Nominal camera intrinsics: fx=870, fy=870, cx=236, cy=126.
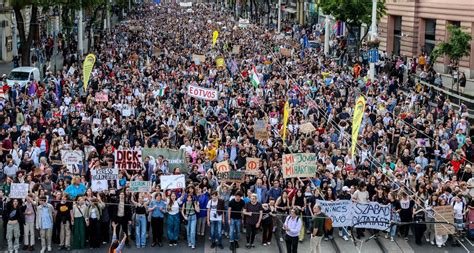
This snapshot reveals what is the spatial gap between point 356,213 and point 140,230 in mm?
4856

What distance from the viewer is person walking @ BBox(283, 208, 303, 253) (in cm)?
1836

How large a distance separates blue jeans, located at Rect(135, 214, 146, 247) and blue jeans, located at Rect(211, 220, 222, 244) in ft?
5.06

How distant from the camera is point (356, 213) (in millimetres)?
19391

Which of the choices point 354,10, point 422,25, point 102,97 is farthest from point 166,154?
point 422,25

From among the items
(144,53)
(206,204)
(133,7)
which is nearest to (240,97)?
(206,204)

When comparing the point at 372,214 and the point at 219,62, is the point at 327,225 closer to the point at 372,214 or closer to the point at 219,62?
the point at 372,214

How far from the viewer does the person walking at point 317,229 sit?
1850cm

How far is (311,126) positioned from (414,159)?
3.79 metres

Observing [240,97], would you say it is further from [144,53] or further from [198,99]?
[144,53]

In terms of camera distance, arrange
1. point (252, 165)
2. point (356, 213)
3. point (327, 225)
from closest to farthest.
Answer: point (356, 213) < point (327, 225) < point (252, 165)

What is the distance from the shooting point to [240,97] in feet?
106

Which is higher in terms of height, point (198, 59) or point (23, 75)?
point (198, 59)

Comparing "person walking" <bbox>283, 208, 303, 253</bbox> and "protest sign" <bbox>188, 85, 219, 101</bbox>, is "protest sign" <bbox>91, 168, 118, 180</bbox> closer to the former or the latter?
"person walking" <bbox>283, 208, 303, 253</bbox>

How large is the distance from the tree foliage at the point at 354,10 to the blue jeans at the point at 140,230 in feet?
114
